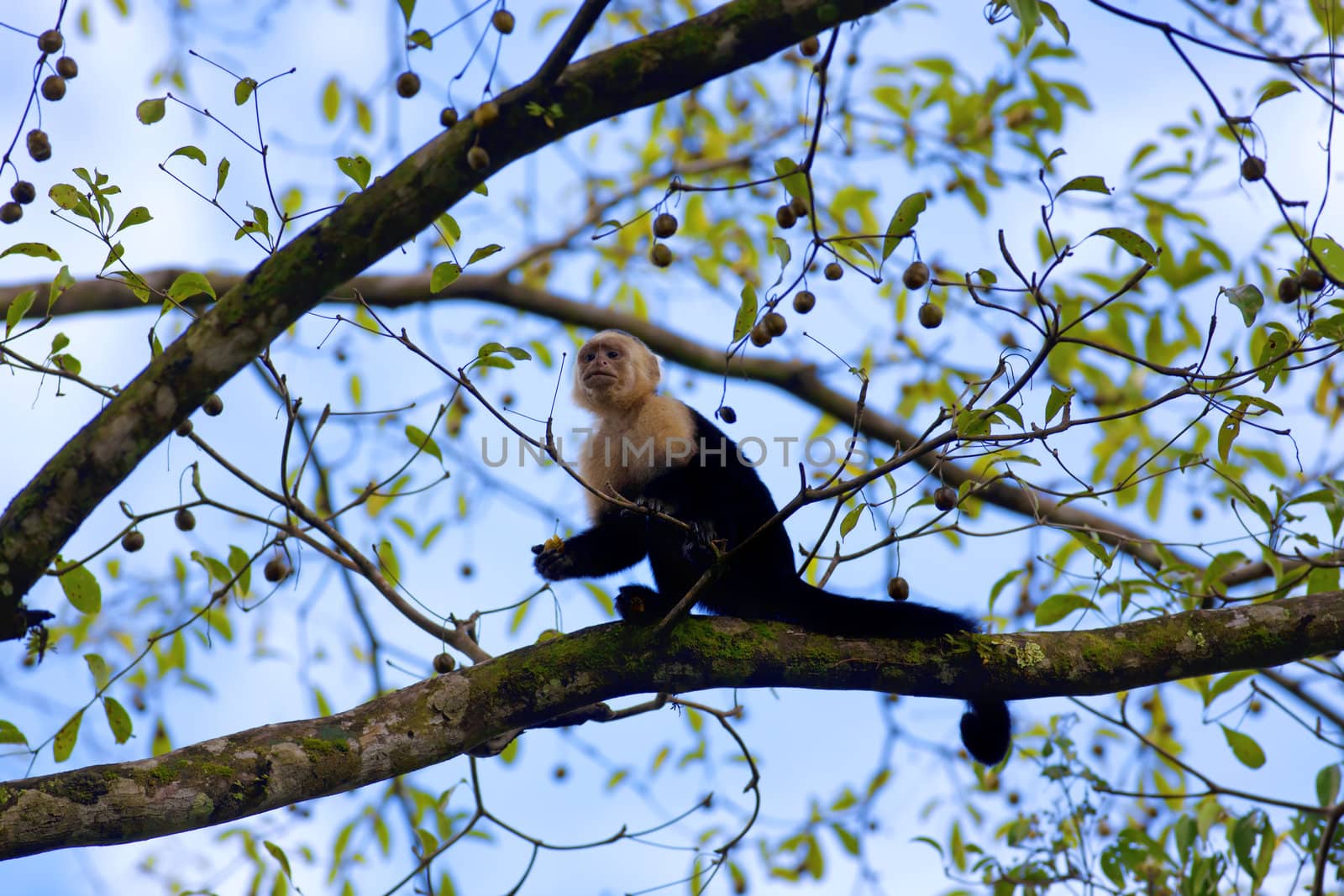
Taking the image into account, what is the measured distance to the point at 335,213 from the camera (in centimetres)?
292

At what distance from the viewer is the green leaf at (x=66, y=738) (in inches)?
146

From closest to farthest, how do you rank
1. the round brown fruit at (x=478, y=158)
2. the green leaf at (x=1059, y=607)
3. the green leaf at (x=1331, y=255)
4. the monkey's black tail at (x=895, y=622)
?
the round brown fruit at (x=478, y=158), the green leaf at (x=1331, y=255), the monkey's black tail at (x=895, y=622), the green leaf at (x=1059, y=607)

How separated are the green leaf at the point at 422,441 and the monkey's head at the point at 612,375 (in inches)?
62.5

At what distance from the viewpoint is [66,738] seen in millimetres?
3729

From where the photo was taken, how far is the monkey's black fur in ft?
12.5

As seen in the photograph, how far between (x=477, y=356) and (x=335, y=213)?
25.9 inches

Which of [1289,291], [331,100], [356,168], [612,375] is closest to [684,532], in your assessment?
[612,375]

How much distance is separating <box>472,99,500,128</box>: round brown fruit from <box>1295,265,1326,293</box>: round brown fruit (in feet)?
7.32

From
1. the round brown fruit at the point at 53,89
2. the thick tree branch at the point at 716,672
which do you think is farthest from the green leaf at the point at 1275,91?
the round brown fruit at the point at 53,89

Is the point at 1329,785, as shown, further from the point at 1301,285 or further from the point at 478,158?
the point at 478,158

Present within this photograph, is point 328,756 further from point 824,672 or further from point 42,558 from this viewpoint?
point 824,672

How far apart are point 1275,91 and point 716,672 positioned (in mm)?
2361

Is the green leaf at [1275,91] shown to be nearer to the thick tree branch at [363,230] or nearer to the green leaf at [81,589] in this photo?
the thick tree branch at [363,230]

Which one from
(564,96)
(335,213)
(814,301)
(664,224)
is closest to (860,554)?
(814,301)
